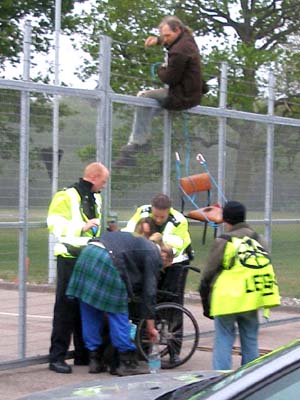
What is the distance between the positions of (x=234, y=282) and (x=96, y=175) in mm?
1979

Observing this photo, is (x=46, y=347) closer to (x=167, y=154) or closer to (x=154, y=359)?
(x=154, y=359)

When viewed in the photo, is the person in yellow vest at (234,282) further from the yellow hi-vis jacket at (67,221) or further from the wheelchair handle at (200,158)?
the wheelchair handle at (200,158)

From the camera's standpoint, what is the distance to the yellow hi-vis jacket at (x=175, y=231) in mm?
9797

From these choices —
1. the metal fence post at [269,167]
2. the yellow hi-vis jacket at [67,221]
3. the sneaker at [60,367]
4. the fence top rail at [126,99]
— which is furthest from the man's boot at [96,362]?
the metal fence post at [269,167]

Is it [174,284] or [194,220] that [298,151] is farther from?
[174,284]

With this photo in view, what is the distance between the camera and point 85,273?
886 centimetres

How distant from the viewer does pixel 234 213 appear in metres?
8.19

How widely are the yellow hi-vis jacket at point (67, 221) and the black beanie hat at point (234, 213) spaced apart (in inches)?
62.4

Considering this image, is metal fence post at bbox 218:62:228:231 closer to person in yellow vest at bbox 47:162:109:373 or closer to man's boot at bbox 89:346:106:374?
person in yellow vest at bbox 47:162:109:373

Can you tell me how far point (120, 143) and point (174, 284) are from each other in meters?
1.58

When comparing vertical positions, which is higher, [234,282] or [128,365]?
[234,282]

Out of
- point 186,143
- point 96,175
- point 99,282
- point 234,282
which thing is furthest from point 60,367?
point 186,143

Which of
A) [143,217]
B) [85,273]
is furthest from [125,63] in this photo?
[85,273]

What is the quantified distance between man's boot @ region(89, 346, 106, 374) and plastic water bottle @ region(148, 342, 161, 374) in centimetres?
48
